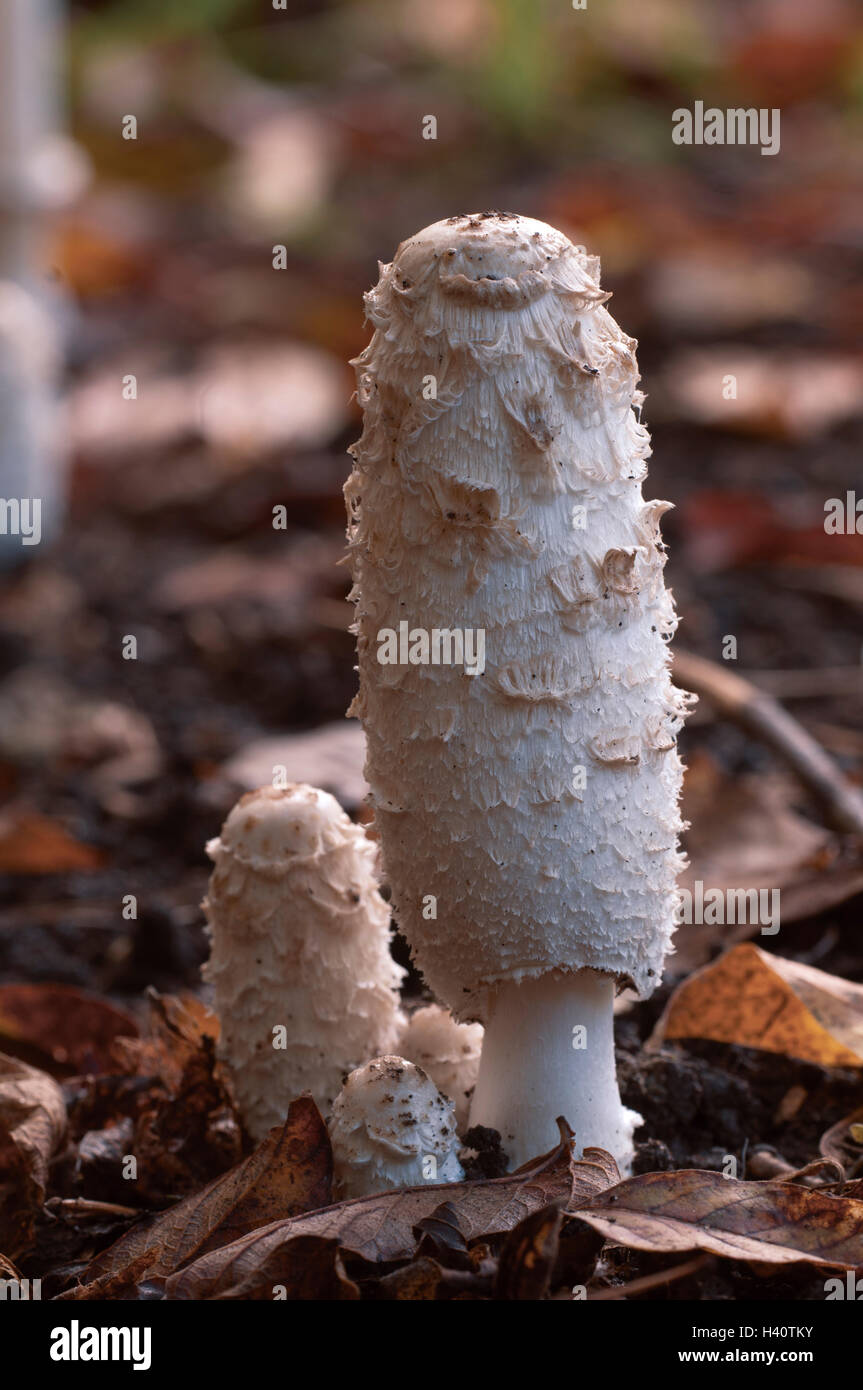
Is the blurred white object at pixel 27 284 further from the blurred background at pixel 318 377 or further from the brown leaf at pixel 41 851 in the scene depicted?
the brown leaf at pixel 41 851

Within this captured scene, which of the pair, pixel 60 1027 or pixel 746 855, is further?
pixel 746 855

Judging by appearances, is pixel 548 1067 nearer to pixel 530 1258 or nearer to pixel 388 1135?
pixel 388 1135

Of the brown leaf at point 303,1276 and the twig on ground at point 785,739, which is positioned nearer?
the brown leaf at point 303,1276

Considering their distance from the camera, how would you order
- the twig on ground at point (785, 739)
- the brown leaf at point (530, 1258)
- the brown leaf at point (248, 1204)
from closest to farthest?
the brown leaf at point (530, 1258) → the brown leaf at point (248, 1204) → the twig on ground at point (785, 739)

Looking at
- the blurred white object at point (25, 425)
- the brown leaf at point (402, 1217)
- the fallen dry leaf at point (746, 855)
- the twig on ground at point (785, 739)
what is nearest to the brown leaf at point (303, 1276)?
the brown leaf at point (402, 1217)

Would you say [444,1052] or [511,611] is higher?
[511,611]

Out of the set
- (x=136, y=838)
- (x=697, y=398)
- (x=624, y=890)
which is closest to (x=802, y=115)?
(x=697, y=398)

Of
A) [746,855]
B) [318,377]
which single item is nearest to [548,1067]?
[746,855]

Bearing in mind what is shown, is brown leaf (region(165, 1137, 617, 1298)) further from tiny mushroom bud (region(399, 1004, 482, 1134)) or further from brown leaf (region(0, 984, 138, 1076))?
brown leaf (region(0, 984, 138, 1076))
